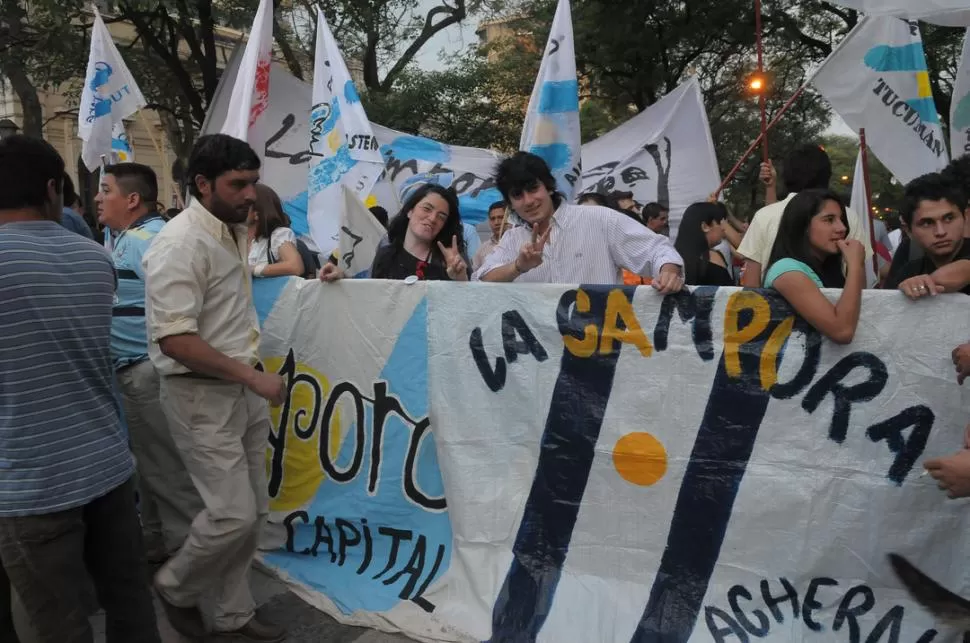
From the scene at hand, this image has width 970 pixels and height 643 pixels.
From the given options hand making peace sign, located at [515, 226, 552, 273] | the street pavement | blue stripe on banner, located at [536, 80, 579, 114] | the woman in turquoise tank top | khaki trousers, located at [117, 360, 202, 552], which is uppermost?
blue stripe on banner, located at [536, 80, 579, 114]

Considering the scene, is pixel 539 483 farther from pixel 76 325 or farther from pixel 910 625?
pixel 76 325

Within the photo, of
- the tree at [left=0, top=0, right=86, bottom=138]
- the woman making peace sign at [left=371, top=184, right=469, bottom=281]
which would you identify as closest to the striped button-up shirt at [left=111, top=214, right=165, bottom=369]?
the woman making peace sign at [left=371, top=184, right=469, bottom=281]

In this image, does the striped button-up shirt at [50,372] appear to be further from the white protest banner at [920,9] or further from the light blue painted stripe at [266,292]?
the white protest banner at [920,9]

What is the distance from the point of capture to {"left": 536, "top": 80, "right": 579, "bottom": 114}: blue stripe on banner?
4.16 meters

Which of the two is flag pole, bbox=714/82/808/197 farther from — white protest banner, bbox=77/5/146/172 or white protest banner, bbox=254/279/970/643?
white protest banner, bbox=77/5/146/172

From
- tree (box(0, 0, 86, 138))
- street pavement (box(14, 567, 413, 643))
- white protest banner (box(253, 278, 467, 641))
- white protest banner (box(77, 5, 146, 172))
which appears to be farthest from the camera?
tree (box(0, 0, 86, 138))

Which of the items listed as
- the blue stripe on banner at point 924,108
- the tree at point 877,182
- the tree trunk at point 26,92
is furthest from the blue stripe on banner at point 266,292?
the tree at point 877,182

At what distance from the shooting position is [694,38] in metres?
13.7

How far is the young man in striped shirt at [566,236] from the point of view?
325 cm

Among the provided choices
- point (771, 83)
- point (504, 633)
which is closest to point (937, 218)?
point (504, 633)

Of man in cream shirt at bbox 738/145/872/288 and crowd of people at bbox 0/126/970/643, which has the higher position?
man in cream shirt at bbox 738/145/872/288

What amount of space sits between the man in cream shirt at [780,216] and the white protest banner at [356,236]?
1837 mm

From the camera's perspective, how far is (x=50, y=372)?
218 centimetres

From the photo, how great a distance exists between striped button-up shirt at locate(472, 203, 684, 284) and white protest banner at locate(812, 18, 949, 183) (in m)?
2.04
